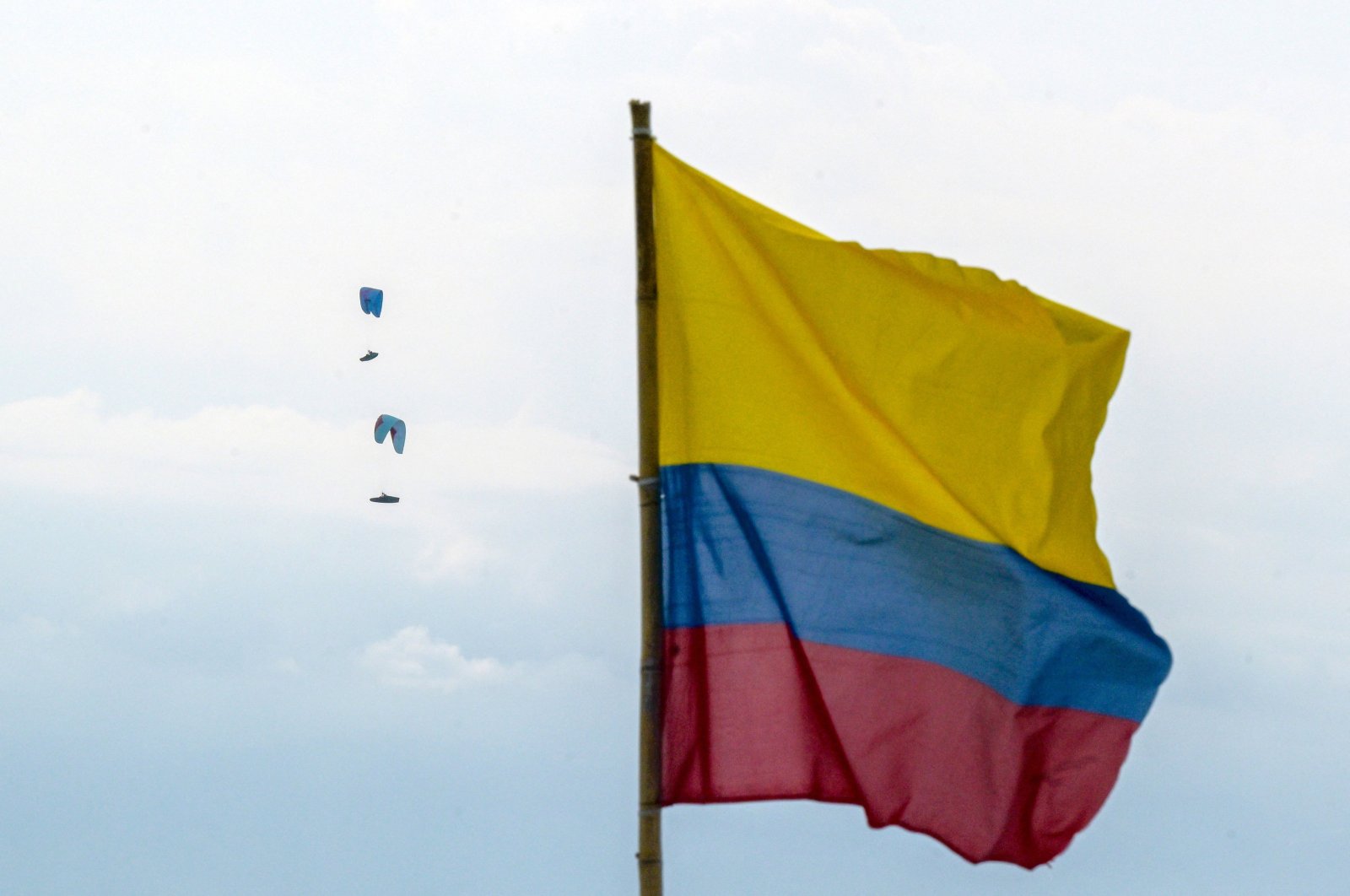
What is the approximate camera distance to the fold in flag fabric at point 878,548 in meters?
12.6

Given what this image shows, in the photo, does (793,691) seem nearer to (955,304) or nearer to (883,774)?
(883,774)

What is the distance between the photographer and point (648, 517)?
12.4 meters

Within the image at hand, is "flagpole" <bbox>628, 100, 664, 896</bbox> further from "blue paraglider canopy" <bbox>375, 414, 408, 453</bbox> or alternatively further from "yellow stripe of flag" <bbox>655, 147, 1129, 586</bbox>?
"blue paraglider canopy" <bbox>375, 414, 408, 453</bbox>

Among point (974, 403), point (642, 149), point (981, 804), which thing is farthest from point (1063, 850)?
point (642, 149)

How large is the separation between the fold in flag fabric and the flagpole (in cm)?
12

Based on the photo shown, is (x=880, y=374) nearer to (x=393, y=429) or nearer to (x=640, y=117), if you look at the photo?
(x=640, y=117)

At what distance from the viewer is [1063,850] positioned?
13258 millimetres

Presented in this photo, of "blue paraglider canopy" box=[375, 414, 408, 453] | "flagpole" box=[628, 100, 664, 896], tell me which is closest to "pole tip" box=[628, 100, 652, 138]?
"flagpole" box=[628, 100, 664, 896]

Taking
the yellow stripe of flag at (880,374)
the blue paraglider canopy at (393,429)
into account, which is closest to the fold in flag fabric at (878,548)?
the yellow stripe of flag at (880,374)

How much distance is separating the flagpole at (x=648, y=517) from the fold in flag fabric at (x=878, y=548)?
123 millimetres

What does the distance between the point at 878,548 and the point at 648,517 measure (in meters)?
1.77

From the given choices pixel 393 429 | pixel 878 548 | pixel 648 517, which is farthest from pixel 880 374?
pixel 393 429

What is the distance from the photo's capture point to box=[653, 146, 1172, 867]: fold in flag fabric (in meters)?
12.6

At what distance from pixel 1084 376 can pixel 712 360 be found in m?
3.04
